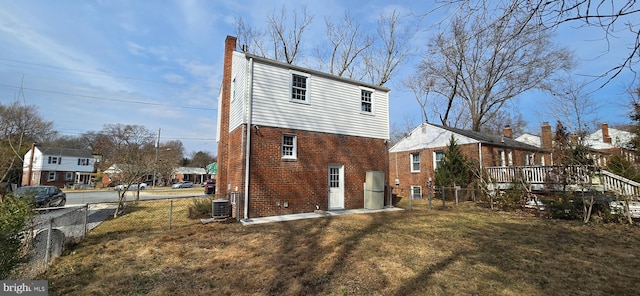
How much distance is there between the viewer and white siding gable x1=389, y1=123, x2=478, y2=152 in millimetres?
20328

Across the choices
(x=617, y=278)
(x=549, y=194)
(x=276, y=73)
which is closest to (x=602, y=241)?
(x=617, y=278)

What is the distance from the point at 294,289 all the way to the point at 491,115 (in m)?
31.6

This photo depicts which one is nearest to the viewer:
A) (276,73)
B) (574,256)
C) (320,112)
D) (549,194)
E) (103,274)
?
(103,274)

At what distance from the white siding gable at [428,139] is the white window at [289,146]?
491 inches

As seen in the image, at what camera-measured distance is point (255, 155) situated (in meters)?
10.8

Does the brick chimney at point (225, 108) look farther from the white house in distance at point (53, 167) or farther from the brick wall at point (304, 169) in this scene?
the white house in distance at point (53, 167)

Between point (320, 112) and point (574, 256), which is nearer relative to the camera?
point (574, 256)

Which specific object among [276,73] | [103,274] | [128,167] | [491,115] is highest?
[491,115]

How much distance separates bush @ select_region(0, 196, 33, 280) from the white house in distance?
4945cm

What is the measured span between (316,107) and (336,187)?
12.3ft

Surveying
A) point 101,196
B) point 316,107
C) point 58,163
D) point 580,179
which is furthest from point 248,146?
point 58,163

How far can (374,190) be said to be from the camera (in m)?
13.2

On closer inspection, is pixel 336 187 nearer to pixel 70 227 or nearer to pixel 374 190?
pixel 374 190

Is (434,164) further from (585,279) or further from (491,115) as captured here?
(585,279)
